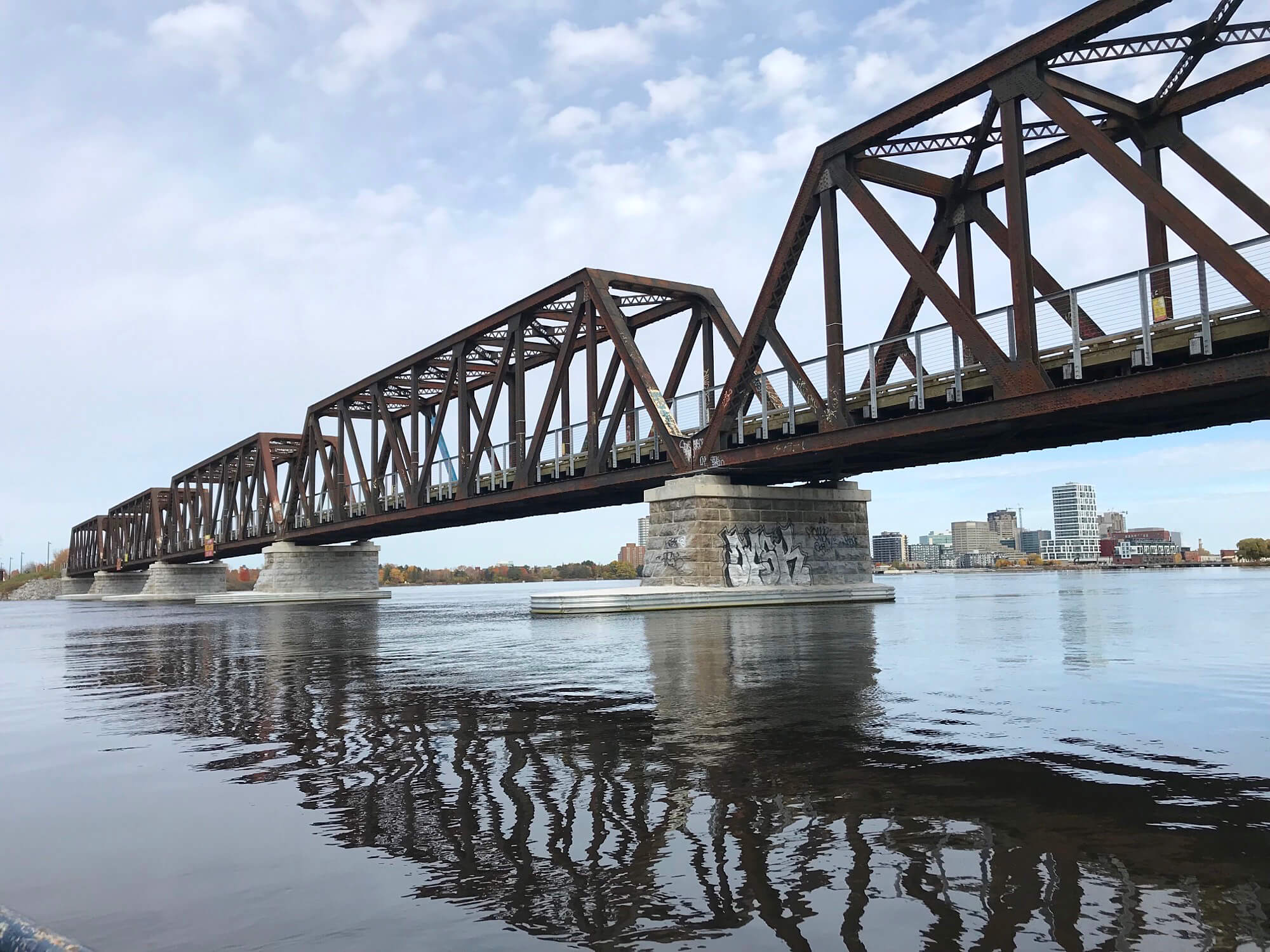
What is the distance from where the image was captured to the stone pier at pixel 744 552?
32469 millimetres

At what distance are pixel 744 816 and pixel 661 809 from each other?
0.52 m

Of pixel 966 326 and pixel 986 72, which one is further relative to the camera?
pixel 986 72

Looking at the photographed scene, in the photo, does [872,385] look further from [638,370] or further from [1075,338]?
[638,370]

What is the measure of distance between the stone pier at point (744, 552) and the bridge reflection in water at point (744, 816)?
20022mm

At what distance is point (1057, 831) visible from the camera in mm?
5137

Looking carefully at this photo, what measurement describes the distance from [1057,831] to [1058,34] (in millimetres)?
23799

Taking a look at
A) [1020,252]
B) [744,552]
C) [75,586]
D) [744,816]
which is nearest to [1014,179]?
[1020,252]

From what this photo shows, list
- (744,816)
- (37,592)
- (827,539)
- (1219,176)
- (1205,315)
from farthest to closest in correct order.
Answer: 1. (37,592)
2. (827,539)
3. (1219,176)
4. (1205,315)
5. (744,816)

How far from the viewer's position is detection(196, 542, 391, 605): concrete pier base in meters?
77.9

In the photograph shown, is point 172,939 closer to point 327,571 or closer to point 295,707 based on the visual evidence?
point 295,707

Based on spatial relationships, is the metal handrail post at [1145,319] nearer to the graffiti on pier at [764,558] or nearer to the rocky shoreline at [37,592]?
the graffiti on pier at [764,558]

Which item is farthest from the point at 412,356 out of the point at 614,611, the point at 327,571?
the point at 614,611

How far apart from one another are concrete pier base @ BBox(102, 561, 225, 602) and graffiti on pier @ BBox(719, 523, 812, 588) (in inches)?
3655

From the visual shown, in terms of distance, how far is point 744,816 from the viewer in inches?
220
